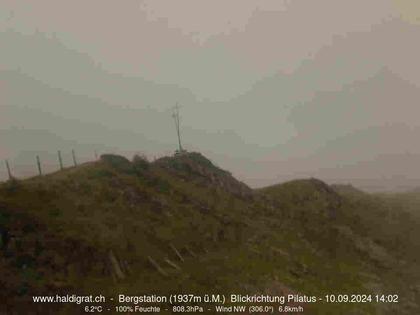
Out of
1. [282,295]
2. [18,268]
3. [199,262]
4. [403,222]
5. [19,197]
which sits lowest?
[403,222]

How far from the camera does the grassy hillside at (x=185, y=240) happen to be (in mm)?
23953

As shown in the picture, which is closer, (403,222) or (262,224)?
(262,224)

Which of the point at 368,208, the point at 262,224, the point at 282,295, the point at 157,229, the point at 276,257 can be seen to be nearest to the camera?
the point at 282,295

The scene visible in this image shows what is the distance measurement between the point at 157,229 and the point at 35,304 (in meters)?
12.7

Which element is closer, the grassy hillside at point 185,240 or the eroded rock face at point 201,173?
the grassy hillside at point 185,240

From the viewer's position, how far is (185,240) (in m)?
32.9

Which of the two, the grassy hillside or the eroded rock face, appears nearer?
the grassy hillside

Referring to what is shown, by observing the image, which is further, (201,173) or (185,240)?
(201,173)

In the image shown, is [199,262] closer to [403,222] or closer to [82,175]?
[82,175]

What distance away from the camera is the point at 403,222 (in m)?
55.8

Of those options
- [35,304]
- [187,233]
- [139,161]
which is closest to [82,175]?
[139,161]

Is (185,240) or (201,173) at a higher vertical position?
(201,173)

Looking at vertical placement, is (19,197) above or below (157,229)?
above

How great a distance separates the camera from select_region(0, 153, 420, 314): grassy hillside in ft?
78.6
